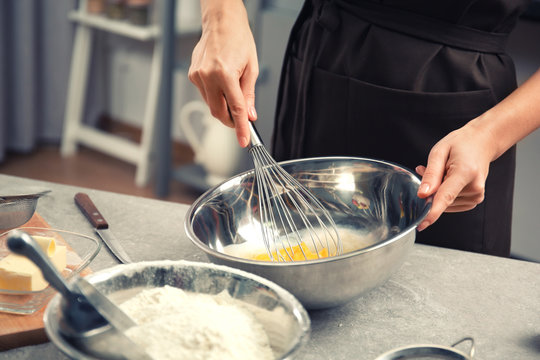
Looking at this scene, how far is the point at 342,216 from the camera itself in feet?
2.47

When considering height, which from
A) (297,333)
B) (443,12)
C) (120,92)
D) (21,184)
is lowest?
(120,92)

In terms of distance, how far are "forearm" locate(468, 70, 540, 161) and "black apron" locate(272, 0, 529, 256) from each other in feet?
0.27

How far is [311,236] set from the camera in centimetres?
70

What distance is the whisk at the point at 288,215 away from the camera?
2.28ft

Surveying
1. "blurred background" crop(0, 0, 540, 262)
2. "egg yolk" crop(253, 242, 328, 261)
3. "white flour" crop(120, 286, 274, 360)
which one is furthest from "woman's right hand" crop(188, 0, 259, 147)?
"blurred background" crop(0, 0, 540, 262)

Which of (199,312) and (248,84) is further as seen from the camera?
(248,84)

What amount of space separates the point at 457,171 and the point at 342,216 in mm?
144

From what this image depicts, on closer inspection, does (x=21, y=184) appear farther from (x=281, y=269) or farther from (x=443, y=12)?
(x=443, y=12)

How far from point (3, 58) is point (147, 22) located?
22.9 inches

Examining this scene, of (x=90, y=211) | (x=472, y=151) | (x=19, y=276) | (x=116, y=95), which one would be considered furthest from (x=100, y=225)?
(x=116, y=95)

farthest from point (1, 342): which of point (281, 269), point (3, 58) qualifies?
point (3, 58)

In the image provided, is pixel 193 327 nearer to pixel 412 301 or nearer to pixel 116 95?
pixel 412 301

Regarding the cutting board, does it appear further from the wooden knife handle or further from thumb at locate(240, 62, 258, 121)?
thumb at locate(240, 62, 258, 121)

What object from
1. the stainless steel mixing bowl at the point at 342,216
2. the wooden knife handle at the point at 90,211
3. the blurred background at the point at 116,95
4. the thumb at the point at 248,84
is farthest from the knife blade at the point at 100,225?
the blurred background at the point at 116,95
